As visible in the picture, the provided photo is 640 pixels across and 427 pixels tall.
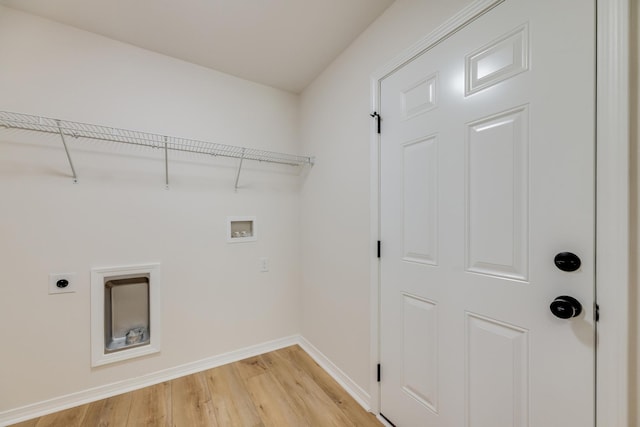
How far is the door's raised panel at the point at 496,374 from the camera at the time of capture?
0.96 meters

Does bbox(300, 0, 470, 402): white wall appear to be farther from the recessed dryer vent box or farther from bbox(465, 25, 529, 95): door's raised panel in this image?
the recessed dryer vent box

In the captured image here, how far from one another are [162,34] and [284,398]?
2609 millimetres

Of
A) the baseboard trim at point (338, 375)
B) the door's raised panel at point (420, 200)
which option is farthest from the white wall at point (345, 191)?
the door's raised panel at point (420, 200)

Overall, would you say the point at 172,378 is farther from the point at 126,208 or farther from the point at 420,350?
the point at 420,350

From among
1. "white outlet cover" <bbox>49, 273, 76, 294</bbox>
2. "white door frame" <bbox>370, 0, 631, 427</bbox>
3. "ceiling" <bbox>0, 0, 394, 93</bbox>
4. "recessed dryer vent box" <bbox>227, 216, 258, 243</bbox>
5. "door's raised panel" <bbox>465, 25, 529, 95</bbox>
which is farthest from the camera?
"recessed dryer vent box" <bbox>227, 216, 258, 243</bbox>

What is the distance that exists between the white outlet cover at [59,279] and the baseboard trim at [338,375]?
1.80 metres

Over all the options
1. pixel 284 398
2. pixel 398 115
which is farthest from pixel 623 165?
pixel 284 398

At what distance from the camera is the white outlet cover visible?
63.3 inches

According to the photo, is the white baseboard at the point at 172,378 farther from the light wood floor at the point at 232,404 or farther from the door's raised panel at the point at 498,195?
the door's raised panel at the point at 498,195

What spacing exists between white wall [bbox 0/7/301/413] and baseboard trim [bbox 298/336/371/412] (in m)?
0.28

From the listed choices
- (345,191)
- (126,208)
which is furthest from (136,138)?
(345,191)

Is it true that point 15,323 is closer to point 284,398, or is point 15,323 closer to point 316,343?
point 284,398

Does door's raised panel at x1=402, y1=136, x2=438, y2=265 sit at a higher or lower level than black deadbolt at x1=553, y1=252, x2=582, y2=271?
higher

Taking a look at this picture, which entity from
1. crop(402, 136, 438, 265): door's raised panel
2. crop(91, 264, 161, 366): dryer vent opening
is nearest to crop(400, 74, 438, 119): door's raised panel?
crop(402, 136, 438, 265): door's raised panel
